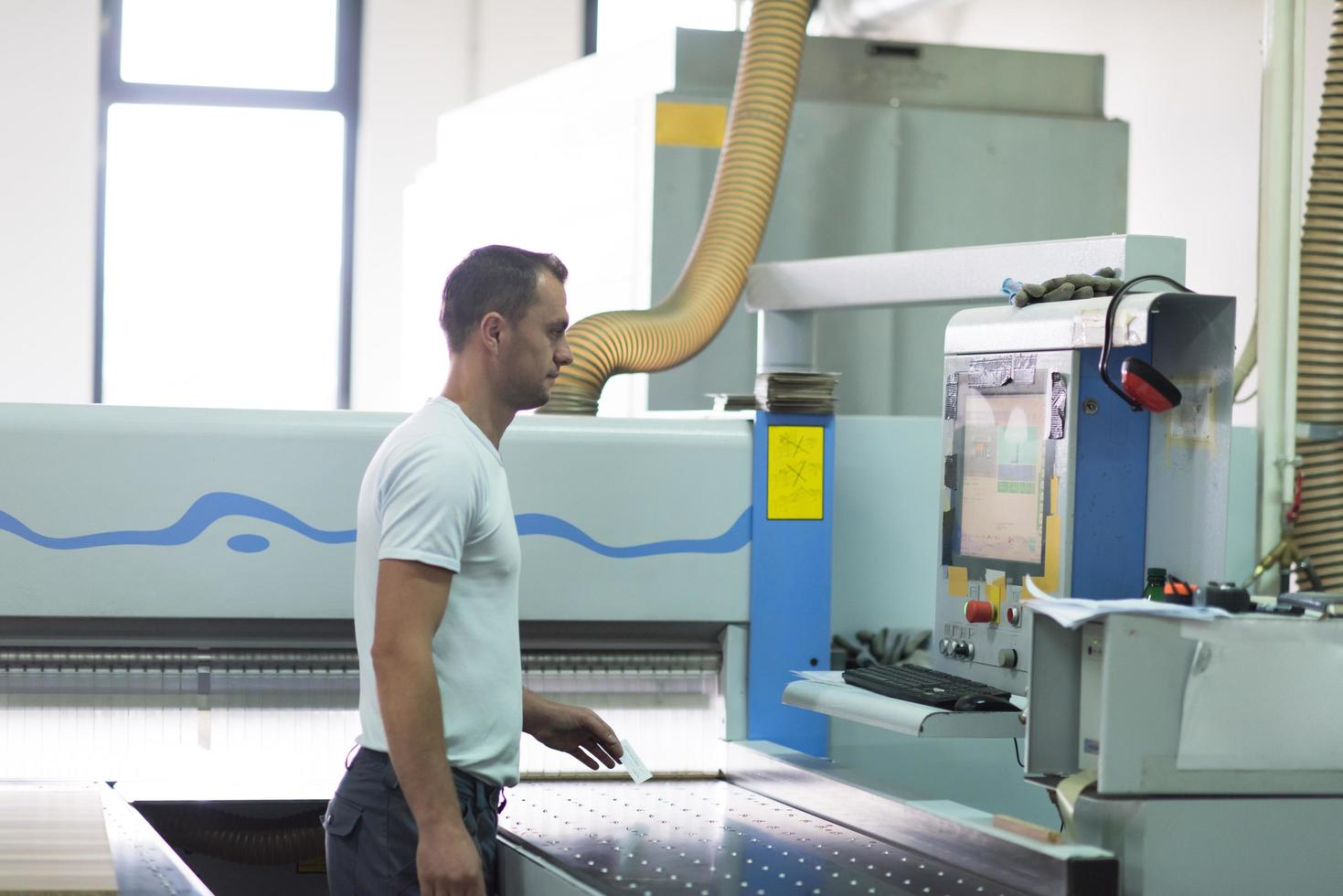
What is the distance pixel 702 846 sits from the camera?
1998 mm

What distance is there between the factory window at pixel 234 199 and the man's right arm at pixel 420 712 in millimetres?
4500

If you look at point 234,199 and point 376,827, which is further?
point 234,199

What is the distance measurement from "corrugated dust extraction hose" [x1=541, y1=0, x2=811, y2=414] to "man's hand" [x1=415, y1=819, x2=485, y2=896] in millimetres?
1202

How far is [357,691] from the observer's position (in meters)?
2.35

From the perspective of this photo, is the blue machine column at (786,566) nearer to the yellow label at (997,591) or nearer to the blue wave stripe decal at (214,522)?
the blue wave stripe decal at (214,522)

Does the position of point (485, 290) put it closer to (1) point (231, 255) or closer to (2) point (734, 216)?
(2) point (734, 216)

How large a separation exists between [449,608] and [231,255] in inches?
182

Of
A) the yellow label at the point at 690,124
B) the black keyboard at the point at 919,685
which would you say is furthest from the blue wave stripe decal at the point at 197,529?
the yellow label at the point at 690,124

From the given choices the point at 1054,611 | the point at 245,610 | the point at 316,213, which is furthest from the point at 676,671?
the point at 316,213

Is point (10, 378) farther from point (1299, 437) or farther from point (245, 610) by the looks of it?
point (1299, 437)

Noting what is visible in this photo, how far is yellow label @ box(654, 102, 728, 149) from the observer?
3295 mm

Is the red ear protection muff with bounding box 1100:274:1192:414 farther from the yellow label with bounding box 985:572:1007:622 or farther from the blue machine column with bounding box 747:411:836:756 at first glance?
Answer: the blue machine column with bounding box 747:411:836:756

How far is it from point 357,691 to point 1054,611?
1.17m

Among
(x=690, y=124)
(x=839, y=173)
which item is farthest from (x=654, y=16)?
(x=690, y=124)
